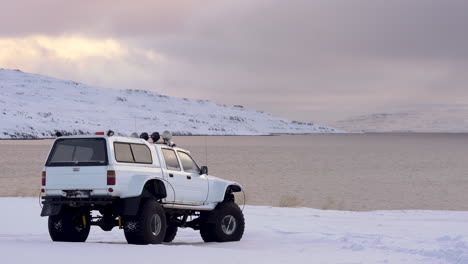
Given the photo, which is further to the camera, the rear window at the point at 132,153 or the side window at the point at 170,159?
the side window at the point at 170,159

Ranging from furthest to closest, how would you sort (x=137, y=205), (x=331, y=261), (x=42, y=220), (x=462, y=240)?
(x=42, y=220) < (x=462, y=240) < (x=137, y=205) < (x=331, y=261)

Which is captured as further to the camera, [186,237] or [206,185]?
[186,237]

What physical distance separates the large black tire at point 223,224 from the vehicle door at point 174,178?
1165mm

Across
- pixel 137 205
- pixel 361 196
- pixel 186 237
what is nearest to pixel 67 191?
pixel 137 205

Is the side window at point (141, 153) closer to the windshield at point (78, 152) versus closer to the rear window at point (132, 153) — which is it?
the rear window at point (132, 153)

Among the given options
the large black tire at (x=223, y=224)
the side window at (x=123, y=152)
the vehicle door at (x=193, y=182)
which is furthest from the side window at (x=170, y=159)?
the large black tire at (x=223, y=224)

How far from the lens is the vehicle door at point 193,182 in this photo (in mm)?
15898

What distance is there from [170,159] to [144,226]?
1.99 meters

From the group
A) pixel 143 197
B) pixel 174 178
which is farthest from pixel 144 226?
pixel 174 178

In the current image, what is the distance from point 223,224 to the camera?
55.3 feet

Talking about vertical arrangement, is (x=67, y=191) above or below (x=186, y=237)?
above

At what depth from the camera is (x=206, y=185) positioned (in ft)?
54.0

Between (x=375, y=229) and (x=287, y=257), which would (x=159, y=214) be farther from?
(x=375, y=229)

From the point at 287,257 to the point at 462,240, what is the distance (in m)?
4.19
